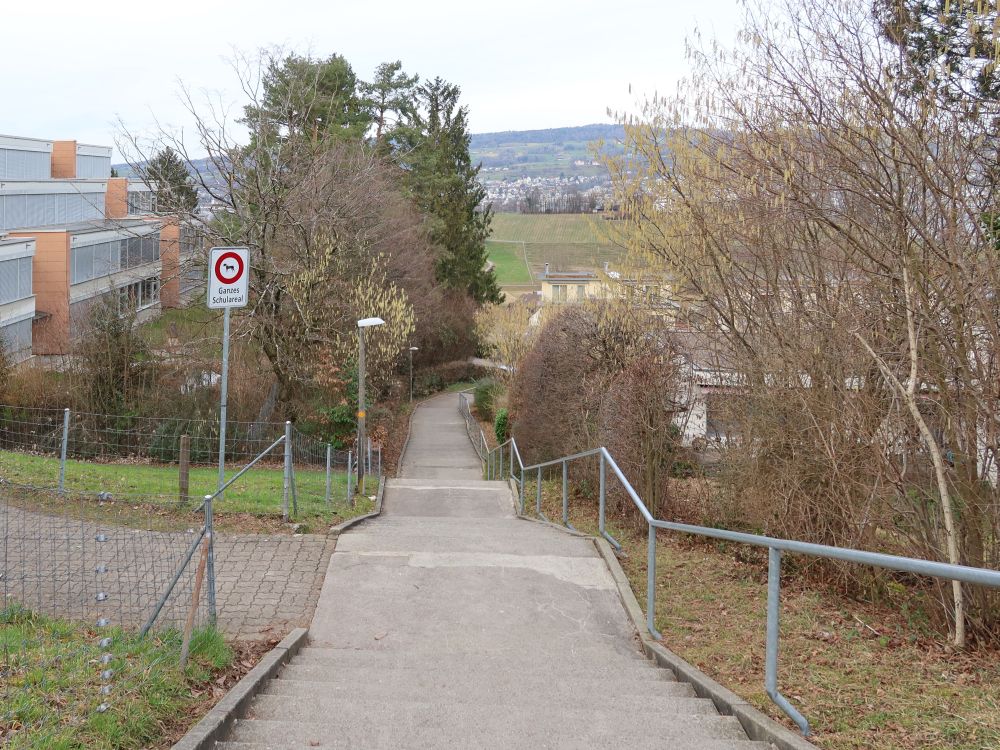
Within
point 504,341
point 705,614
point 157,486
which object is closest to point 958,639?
point 705,614

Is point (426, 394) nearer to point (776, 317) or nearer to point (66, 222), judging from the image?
point (66, 222)

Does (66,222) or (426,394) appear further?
(426,394)

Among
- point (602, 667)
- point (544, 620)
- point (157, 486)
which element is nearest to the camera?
point (602, 667)

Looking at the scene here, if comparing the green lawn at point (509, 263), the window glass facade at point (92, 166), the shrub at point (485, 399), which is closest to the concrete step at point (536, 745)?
the shrub at point (485, 399)

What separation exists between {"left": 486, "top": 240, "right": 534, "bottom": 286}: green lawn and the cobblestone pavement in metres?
85.8

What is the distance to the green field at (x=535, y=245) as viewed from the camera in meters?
102

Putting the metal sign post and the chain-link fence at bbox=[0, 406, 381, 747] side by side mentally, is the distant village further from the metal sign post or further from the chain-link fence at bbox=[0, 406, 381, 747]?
the metal sign post

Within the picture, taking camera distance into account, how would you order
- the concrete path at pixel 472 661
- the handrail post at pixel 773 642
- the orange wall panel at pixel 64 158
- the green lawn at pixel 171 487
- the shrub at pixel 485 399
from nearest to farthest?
the concrete path at pixel 472 661 → the handrail post at pixel 773 642 → the green lawn at pixel 171 487 → the shrub at pixel 485 399 → the orange wall panel at pixel 64 158

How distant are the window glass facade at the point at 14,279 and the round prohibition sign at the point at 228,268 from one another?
28.2m

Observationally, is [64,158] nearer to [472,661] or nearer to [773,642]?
[472,661]

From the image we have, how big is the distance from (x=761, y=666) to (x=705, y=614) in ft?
5.15

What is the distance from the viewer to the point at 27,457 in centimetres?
1406

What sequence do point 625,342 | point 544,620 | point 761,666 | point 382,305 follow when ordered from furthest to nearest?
point 382,305 < point 625,342 < point 544,620 < point 761,666

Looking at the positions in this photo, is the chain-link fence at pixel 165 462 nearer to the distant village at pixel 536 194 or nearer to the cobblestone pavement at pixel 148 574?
the cobblestone pavement at pixel 148 574
